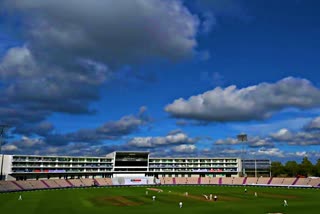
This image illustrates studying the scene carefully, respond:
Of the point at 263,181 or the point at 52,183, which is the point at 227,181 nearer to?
the point at 263,181

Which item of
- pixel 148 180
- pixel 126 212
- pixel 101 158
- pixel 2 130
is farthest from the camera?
pixel 101 158

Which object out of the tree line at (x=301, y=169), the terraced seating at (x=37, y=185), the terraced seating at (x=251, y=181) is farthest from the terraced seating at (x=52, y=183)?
the tree line at (x=301, y=169)

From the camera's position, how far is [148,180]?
6294 inches

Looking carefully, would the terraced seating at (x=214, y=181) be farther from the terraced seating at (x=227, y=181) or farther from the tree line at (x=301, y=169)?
the tree line at (x=301, y=169)

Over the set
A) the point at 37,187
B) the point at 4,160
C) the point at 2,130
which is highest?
the point at 2,130

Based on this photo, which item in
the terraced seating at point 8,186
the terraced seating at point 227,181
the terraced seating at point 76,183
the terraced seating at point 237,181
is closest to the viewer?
the terraced seating at point 8,186

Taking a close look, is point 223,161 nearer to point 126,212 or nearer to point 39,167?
point 39,167

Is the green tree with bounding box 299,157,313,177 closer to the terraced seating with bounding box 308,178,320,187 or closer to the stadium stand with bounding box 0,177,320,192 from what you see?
the stadium stand with bounding box 0,177,320,192

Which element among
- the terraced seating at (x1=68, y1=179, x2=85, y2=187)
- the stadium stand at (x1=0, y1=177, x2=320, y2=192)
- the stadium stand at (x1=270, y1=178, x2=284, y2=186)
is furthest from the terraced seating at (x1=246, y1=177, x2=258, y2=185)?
the terraced seating at (x1=68, y1=179, x2=85, y2=187)

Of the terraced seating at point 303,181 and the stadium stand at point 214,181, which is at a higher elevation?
the terraced seating at point 303,181

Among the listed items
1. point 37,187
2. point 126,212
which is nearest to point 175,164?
point 37,187

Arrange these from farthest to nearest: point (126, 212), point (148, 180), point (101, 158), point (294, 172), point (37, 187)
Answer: point (294, 172), point (101, 158), point (148, 180), point (37, 187), point (126, 212)

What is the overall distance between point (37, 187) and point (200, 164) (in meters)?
95.7

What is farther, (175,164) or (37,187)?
(175,164)
